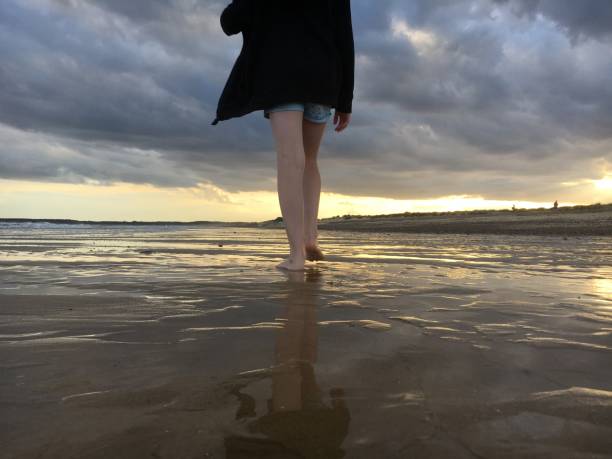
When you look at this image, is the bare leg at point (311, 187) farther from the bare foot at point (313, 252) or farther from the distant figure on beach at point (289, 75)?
the distant figure on beach at point (289, 75)

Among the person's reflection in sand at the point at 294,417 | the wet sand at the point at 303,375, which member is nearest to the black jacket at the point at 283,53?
the wet sand at the point at 303,375

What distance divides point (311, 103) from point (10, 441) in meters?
2.69

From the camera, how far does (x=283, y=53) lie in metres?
2.91

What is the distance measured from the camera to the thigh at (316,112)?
3168 millimetres

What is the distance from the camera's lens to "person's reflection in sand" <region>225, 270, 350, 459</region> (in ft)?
2.18

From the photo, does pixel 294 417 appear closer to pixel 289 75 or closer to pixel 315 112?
pixel 289 75

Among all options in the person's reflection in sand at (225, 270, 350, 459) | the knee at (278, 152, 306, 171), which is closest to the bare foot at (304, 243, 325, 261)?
the knee at (278, 152, 306, 171)

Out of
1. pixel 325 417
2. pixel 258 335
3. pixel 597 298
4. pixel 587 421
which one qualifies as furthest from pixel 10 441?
pixel 597 298

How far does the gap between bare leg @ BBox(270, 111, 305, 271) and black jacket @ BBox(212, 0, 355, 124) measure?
0.46ft

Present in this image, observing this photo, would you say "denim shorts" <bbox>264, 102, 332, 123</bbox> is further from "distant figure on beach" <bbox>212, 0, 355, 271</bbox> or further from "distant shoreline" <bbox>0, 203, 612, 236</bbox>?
"distant shoreline" <bbox>0, 203, 612, 236</bbox>

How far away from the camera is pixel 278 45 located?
2939 mm

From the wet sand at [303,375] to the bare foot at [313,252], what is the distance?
60.8 inches

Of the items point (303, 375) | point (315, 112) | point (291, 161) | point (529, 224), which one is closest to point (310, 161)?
point (315, 112)

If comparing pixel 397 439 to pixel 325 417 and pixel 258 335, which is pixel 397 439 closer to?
pixel 325 417
